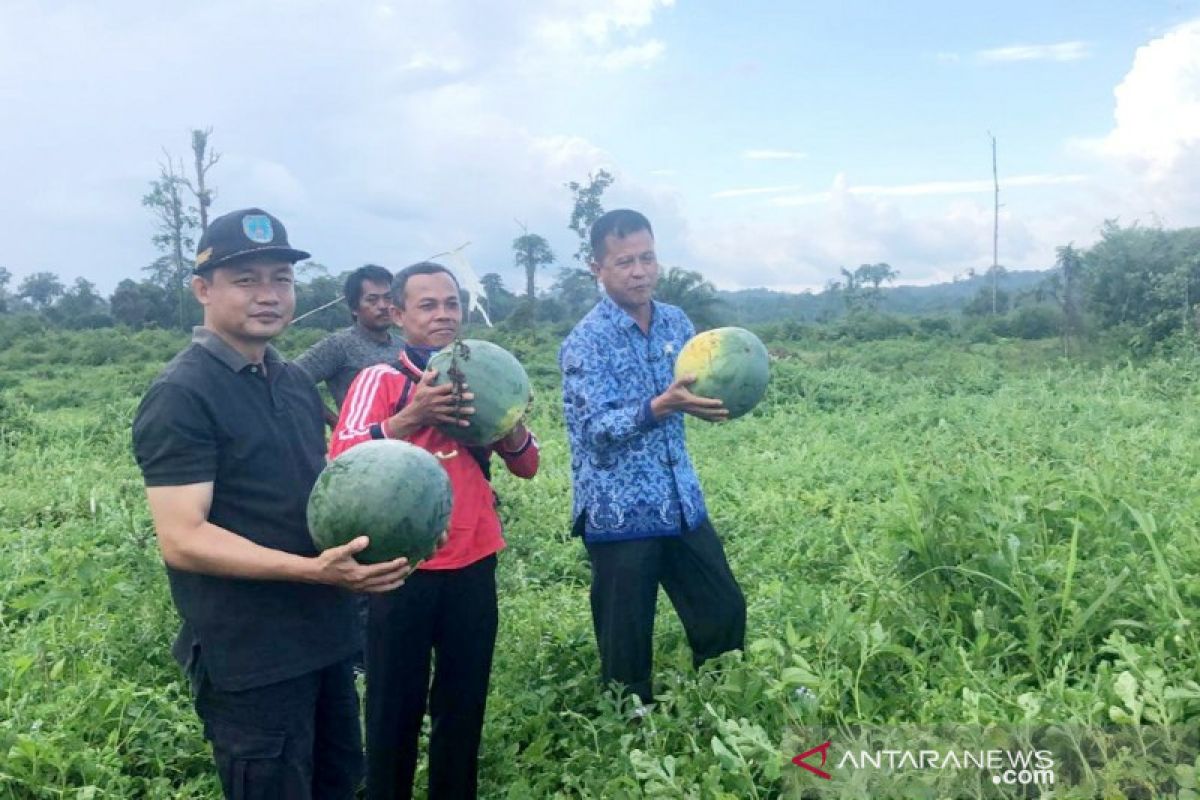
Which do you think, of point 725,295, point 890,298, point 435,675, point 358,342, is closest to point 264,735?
point 435,675

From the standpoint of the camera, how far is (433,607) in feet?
9.67

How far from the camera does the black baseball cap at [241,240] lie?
2400 millimetres

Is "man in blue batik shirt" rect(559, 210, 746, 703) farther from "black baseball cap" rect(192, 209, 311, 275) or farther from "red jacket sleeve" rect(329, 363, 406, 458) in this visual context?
"black baseball cap" rect(192, 209, 311, 275)

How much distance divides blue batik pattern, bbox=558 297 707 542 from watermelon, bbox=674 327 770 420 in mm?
196

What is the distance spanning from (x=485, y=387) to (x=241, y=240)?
0.78 meters

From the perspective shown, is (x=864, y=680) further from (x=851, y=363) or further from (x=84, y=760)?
(x=851, y=363)

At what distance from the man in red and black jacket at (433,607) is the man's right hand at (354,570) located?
0.50 m

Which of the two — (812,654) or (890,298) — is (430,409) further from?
(890,298)

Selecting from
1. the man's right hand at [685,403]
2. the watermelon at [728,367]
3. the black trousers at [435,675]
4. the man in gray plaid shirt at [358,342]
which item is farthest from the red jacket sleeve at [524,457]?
the man in gray plaid shirt at [358,342]

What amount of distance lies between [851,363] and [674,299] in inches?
505

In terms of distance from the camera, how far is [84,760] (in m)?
3.16

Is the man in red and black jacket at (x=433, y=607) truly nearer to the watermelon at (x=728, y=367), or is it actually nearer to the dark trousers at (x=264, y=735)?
the dark trousers at (x=264, y=735)

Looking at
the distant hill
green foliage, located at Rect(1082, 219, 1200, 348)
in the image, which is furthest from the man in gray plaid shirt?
the distant hill

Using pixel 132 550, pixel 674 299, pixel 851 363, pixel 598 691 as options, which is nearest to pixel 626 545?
pixel 598 691
